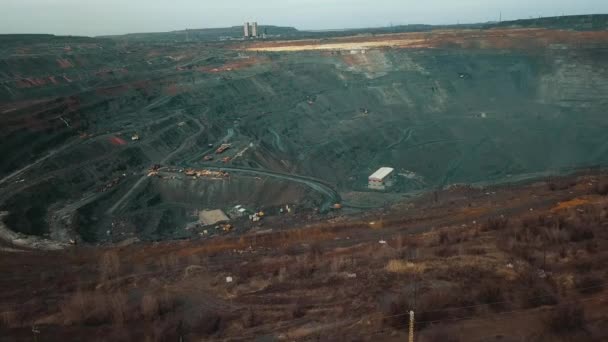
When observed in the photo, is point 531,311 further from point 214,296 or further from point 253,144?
point 253,144

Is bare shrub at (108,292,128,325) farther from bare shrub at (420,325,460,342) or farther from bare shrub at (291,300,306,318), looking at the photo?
bare shrub at (420,325,460,342)

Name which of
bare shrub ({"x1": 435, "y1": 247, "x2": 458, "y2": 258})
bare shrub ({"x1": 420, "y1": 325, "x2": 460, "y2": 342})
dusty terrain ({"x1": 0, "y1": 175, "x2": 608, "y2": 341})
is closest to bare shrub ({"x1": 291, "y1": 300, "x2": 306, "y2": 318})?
dusty terrain ({"x1": 0, "y1": 175, "x2": 608, "y2": 341})

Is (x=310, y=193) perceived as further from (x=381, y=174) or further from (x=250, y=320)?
(x=250, y=320)

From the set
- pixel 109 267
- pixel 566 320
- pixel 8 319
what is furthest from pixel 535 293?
pixel 109 267

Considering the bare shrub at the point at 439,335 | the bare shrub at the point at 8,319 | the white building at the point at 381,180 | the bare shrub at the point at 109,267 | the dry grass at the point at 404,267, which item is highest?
the bare shrub at the point at 439,335

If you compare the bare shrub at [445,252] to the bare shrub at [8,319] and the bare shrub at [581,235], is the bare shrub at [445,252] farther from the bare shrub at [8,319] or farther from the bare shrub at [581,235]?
the bare shrub at [8,319]

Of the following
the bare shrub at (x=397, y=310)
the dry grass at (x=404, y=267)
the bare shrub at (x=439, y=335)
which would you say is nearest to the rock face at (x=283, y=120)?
the dry grass at (x=404, y=267)

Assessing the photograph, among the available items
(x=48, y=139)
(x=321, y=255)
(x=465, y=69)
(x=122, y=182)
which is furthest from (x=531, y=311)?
(x=465, y=69)
